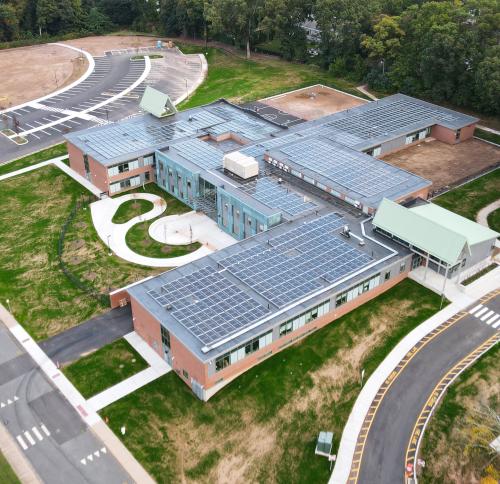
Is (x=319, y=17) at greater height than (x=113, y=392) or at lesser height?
greater

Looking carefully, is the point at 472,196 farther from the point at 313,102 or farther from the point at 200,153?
the point at 313,102

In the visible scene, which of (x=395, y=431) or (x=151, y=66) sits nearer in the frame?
(x=395, y=431)

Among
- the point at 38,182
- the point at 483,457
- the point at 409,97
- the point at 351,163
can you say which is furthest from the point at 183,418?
the point at 409,97

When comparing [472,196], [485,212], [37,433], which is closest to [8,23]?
[472,196]

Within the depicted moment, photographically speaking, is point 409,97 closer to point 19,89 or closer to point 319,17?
point 319,17

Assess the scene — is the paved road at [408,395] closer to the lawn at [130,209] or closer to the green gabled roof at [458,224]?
the green gabled roof at [458,224]

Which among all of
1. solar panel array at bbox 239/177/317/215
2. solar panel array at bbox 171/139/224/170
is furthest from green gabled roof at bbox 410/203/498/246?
solar panel array at bbox 171/139/224/170
